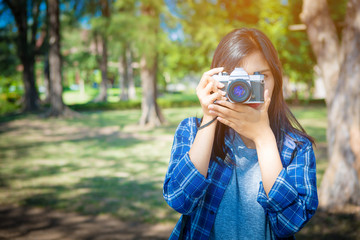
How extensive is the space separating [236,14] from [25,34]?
14.9 metres

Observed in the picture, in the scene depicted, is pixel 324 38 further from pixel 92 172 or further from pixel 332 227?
pixel 92 172

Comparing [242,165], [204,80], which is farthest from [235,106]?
[242,165]

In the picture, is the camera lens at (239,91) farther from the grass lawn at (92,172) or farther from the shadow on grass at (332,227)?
the shadow on grass at (332,227)

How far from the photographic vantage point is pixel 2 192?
5223mm

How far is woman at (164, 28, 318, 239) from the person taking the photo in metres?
1.22

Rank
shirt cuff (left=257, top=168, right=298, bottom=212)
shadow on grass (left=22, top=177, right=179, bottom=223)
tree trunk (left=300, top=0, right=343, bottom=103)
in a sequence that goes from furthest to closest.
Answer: tree trunk (left=300, top=0, right=343, bottom=103)
shadow on grass (left=22, top=177, right=179, bottom=223)
shirt cuff (left=257, top=168, right=298, bottom=212)

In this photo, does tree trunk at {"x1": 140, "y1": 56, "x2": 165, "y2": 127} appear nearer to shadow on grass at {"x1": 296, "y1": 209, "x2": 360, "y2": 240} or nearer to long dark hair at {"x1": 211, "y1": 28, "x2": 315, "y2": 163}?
shadow on grass at {"x1": 296, "y1": 209, "x2": 360, "y2": 240}

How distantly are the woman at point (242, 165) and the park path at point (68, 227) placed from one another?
2.59 m

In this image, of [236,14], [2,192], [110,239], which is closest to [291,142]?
[110,239]

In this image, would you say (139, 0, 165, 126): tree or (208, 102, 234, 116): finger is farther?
(139, 0, 165, 126): tree

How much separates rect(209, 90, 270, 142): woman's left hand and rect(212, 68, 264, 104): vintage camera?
3cm

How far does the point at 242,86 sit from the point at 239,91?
25 mm

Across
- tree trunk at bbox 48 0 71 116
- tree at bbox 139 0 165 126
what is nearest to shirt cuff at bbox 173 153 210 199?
tree at bbox 139 0 165 126

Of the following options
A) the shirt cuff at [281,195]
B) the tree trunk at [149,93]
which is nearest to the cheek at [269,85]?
the shirt cuff at [281,195]
